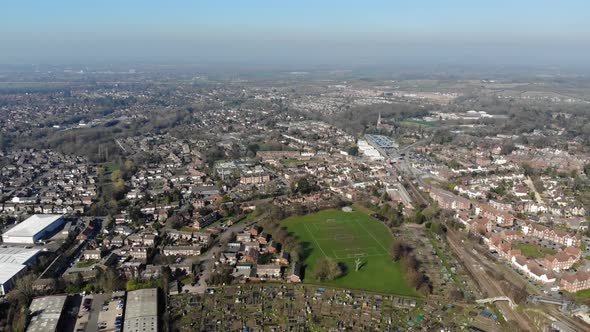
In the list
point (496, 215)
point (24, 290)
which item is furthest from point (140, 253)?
point (496, 215)

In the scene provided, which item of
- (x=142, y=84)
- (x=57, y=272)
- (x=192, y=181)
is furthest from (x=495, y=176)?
(x=142, y=84)

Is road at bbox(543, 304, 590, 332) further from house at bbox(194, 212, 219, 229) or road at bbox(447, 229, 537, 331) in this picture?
house at bbox(194, 212, 219, 229)

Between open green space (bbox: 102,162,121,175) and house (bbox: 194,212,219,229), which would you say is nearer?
house (bbox: 194,212,219,229)

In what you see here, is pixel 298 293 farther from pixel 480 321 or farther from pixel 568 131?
pixel 568 131

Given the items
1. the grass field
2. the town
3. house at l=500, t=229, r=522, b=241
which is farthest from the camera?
house at l=500, t=229, r=522, b=241

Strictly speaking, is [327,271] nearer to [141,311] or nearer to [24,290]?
[141,311]

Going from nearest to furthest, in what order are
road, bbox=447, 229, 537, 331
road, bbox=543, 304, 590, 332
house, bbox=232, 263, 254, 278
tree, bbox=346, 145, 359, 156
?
1. road, bbox=543, 304, 590, 332
2. road, bbox=447, 229, 537, 331
3. house, bbox=232, 263, 254, 278
4. tree, bbox=346, 145, 359, 156

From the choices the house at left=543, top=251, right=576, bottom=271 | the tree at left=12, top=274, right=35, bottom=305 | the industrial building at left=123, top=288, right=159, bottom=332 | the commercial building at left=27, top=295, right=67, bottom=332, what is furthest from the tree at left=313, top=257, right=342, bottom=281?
the tree at left=12, top=274, right=35, bottom=305
